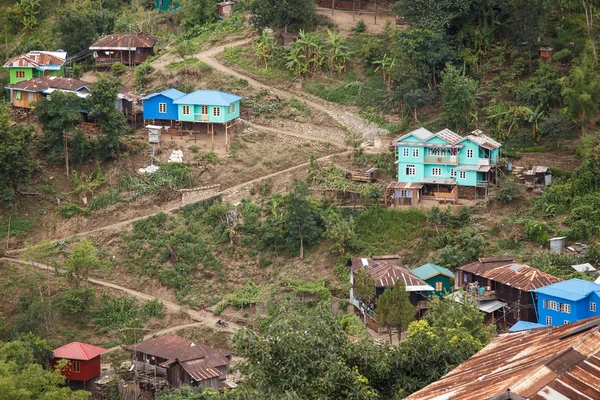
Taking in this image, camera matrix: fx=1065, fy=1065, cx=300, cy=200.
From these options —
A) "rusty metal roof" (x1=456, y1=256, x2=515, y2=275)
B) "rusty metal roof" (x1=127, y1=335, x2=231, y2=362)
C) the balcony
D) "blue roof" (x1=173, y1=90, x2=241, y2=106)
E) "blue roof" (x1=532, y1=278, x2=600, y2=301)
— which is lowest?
"rusty metal roof" (x1=127, y1=335, x2=231, y2=362)

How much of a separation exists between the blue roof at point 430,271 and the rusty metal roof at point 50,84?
20.0 metres

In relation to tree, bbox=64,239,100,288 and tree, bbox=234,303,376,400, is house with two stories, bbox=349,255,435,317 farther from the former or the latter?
tree, bbox=234,303,376,400

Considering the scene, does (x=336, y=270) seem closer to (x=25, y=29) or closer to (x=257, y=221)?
(x=257, y=221)

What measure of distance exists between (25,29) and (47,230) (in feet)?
67.6

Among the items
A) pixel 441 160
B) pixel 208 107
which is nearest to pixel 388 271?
pixel 441 160

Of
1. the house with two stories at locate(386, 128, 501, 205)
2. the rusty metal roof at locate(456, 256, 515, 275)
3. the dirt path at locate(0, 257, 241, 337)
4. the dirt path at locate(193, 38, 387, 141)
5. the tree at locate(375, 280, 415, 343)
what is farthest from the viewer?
the dirt path at locate(193, 38, 387, 141)

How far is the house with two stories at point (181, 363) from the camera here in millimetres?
37688

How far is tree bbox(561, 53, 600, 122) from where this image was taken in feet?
145

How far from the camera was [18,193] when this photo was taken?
4778 cm

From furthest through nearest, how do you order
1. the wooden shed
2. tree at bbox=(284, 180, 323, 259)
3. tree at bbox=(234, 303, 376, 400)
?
the wooden shed < tree at bbox=(284, 180, 323, 259) < tree at bbox=(234, 303, 376, 400)

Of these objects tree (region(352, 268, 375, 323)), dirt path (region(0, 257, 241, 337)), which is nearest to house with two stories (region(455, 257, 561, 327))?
tree (region(352, 268, 375, 323))

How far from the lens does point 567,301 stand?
35625 millimetres

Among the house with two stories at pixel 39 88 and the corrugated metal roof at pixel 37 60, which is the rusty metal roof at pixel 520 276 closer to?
the house with two stories at pixel 39 88

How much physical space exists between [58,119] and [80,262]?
26.8ft
